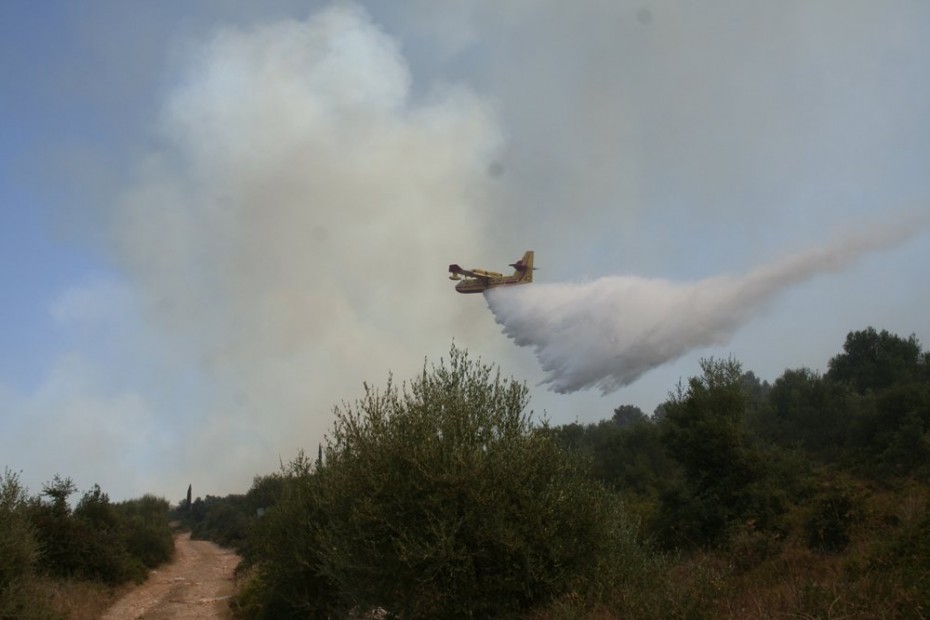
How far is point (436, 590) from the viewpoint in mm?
14922

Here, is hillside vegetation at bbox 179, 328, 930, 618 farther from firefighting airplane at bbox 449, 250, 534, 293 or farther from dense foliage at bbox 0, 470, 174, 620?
firefighting airplane at bbox 449, 250, 534, 293

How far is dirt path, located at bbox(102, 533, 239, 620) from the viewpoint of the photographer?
35250mm

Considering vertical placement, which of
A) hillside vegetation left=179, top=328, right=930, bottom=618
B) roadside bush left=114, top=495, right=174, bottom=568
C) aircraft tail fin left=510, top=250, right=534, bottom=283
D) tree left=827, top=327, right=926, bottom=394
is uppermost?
aircraft tail fin left=510, top=250, right=534, bottom=283

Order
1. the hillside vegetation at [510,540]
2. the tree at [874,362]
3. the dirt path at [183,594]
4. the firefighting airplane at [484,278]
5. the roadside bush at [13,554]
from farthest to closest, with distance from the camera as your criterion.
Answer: the tree at [874,362] → the firefighting airplane at [484,278] → the dirt path at [183,594] → the roadside bush at [13,554] → the hillside vegetation at [510,540]

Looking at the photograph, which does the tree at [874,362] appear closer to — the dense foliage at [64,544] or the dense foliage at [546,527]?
the dense foliage at [546,527]

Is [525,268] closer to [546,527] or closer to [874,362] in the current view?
[546,527]

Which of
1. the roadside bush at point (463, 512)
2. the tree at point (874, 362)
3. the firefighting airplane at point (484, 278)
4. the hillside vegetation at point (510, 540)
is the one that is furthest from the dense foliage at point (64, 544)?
the tree at point (874, 362)

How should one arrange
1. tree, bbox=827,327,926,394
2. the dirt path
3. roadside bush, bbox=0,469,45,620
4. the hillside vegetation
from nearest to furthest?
1. the hillside vegetation
2. roadside bush, bbox=0,469,45,620
3. the dirt path
4. tree, bbox=827,327,926,394

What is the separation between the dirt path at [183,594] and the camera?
35.2 metres

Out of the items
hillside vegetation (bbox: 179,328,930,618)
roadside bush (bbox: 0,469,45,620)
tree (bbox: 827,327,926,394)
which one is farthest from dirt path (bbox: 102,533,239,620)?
tree (bbox: 827,327,926,394)

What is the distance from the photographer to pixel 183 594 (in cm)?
4247

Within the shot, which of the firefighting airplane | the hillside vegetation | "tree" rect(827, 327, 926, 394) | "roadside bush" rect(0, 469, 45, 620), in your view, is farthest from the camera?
"tree" rect(827, 327, 926, 394)

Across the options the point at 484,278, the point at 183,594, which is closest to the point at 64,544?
the point at 183,594

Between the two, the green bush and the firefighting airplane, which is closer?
the green bush
